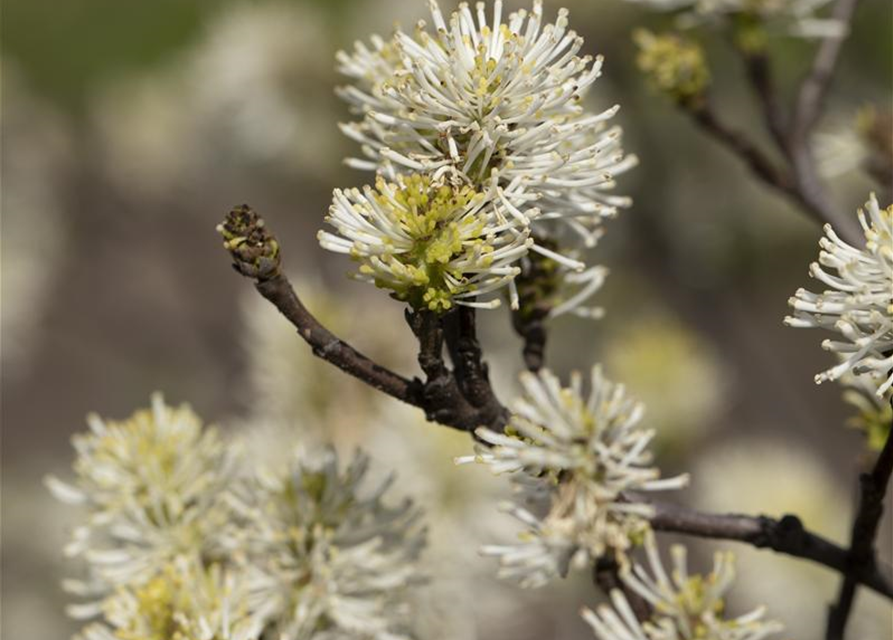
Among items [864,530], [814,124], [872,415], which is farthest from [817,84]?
[864,530]

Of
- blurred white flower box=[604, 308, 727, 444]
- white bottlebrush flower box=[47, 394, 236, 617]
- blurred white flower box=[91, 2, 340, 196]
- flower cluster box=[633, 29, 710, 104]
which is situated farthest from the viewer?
blurred white flower box=[91, 2, 340, 196]

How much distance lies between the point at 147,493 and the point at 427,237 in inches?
13.8

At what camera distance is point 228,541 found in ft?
2.57

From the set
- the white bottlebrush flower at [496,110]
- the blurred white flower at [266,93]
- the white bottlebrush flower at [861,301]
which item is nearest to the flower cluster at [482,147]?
the white bottlebrush flower at [496,110]

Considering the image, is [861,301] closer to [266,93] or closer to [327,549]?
[327,549]

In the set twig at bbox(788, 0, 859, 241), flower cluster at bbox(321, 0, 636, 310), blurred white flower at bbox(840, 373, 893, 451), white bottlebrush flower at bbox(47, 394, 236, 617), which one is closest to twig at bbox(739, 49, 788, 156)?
twig at bbox(788, 0, 859, 241)

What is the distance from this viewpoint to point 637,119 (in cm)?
195

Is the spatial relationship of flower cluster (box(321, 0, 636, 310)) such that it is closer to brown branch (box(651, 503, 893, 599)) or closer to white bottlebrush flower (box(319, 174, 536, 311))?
white bottlebrush flower (box(319, 174, 536, 311))

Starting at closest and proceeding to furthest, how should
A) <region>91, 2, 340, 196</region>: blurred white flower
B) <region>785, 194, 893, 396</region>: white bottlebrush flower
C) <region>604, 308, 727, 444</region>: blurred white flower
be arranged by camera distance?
1. <region>785, 194, 893, 396</region>: white bottlebrush flower
2. <region>604, 308, 727, 444</region>: blurred white flower
3. <region>91, 2, 340, 196</region>: blurred white flower

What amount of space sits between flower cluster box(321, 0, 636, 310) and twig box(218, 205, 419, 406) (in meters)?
0.03

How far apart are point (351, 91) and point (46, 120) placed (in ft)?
5.56

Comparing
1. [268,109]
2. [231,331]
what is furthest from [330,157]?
[231,331]

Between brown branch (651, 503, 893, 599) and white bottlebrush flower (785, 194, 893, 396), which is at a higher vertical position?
white bottlebrush flower (785, 194, 893, 396)

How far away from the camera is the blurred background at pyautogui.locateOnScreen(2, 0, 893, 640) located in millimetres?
1243
